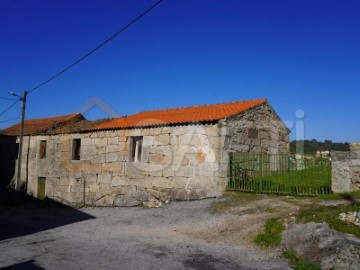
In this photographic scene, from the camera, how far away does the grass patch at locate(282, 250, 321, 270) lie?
5633 mm

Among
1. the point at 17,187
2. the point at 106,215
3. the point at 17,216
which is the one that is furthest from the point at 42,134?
the point at 106,215

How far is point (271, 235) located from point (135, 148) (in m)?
9.19

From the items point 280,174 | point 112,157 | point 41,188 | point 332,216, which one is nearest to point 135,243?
point 332,216

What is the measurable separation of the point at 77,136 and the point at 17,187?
16.4 ft

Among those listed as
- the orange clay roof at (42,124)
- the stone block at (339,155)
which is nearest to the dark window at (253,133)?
the stone block at (339,155)

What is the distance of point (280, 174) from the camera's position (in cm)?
1123

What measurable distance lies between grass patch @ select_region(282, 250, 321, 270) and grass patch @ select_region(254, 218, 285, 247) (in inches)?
23.3

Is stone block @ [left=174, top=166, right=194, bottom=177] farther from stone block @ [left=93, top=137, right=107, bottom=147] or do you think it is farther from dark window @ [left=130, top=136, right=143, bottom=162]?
stone block @ [left=93, top=137, right=107, bottom=147]

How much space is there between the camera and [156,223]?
1029 cm

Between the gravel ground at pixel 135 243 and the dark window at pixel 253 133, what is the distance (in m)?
4.07

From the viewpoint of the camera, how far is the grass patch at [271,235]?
7.13 meters

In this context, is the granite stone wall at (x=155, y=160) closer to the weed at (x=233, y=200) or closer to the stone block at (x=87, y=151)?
A: the stone block at (x=87, y=151)

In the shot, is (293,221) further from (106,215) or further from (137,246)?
(106,215)

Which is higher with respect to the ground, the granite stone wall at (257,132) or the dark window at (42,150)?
the granite stone wall at (257,132)
